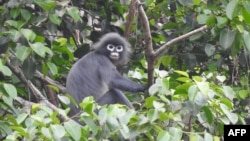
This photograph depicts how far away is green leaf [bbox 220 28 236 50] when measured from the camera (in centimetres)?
579

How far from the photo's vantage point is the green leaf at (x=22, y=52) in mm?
5508

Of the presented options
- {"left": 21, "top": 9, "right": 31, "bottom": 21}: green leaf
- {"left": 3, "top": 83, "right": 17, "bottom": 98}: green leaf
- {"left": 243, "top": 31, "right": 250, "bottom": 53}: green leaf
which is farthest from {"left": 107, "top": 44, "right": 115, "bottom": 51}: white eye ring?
{"left": 3, "top": 83, "right": 17, "bottom": 98}: green leaf

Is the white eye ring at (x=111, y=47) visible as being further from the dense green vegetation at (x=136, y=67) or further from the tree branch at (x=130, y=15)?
the tree branch at (x=130, y=15)

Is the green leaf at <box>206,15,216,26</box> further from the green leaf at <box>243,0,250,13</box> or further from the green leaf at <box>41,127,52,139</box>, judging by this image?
the green leaf at <box>41,127,52,139</box>

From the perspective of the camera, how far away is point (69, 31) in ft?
22.8

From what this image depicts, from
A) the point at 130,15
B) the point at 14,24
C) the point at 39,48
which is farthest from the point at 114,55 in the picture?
the point at 39,48

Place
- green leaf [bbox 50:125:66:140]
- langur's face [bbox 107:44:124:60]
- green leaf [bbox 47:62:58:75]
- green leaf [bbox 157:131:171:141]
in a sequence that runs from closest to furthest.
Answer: green leaf [bbox 50:125:66:140] → green leaf [bbox 157:131:171:141] → green leaf [bbox 47:62:58:75] → langur's face [bbox 107:44:124:60]

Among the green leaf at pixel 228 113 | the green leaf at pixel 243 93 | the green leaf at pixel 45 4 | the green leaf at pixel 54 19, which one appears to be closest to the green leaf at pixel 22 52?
the green leaf at pixel 45 4

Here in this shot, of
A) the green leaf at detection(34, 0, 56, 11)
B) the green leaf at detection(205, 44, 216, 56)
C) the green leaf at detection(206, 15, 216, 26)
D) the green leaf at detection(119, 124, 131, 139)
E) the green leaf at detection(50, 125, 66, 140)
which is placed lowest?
the green leaf at detection(205, 44, 216, 56)

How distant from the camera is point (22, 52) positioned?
5.54 m

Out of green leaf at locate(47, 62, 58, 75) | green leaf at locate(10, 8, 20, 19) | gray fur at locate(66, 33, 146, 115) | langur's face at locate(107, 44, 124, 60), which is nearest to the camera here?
green leaf at locate(47, 62, 58, 75)

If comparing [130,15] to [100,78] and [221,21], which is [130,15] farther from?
[100,78]

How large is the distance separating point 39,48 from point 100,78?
1.71 m

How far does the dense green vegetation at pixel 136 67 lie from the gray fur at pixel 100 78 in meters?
0.11
